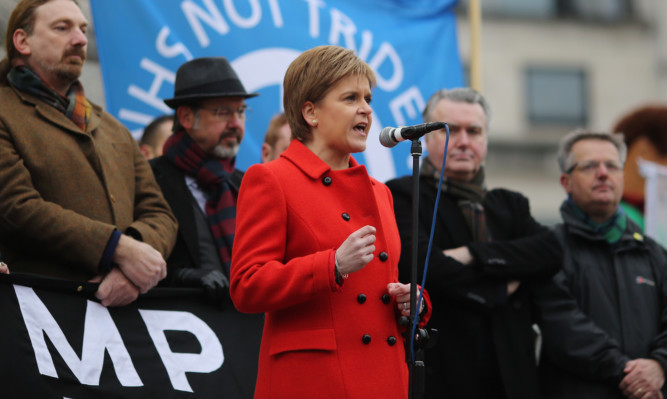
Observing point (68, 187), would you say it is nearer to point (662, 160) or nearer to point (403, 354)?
point (403, 354)

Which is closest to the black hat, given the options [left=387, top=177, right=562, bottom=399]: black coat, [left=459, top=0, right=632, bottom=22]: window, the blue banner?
the blue banner

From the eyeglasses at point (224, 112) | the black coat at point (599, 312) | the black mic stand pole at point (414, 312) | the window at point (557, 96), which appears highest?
the eyeglasses at point (224, 112)

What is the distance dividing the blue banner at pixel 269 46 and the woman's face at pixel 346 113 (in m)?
2.71

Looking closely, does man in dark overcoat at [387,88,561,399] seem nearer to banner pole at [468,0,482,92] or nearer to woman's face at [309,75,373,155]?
woman's face at [309,75,373,155]

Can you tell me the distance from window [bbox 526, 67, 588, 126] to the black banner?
17889 millimetres

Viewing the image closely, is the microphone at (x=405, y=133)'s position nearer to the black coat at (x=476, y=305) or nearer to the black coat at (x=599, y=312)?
the black coat at (x=476, y=305)

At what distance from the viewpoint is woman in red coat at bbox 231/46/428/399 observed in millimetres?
3217

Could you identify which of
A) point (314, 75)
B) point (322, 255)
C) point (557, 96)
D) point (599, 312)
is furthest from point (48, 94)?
point (557, 96)

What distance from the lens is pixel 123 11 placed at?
5.94m

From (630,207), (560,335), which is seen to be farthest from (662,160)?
(560,335)

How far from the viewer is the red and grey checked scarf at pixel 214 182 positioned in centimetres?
481

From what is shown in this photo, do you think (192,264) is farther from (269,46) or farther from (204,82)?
(269,46)

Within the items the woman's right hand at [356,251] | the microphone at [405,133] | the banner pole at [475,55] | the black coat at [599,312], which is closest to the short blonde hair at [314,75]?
the microphone at [405,133]

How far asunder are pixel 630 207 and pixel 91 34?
384cm
